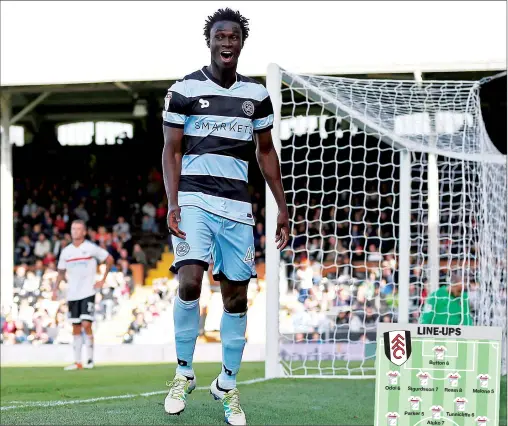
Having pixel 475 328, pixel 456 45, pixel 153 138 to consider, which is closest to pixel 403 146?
pixel 475 328

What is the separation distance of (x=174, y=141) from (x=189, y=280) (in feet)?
2.52

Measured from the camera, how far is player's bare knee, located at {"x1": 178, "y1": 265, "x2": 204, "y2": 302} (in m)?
5.61

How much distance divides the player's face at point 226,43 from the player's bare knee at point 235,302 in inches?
50.9

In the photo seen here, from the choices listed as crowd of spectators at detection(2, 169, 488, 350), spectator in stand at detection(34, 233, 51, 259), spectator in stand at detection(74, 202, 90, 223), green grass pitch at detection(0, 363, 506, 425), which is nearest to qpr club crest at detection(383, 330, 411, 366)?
green grass pitch at detection(0, 363, 506, 425)

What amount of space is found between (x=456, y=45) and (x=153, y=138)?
29.2ft

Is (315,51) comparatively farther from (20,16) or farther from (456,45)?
(20,16)

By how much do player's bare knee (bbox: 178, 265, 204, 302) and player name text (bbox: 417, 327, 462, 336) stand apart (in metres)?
1.43

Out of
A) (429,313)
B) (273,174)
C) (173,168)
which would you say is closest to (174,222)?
(173,168)

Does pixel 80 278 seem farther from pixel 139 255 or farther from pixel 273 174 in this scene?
pixel 139 255

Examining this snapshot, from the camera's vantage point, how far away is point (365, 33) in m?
19.1

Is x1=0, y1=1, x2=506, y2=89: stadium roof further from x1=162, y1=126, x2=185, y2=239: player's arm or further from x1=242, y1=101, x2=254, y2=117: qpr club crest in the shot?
x1=162, y1=126, x2=185, y2=239: player's arm

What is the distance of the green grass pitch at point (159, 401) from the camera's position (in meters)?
6.20

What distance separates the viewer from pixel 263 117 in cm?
591

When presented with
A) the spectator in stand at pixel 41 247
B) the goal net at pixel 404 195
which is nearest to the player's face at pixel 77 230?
the goal net at pixel 404 195
